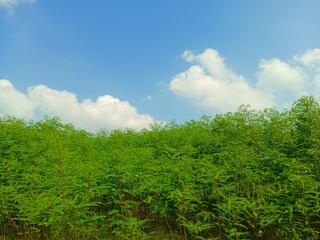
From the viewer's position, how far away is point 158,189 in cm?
907

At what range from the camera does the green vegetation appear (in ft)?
27.5

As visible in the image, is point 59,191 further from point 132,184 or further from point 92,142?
point 92,142

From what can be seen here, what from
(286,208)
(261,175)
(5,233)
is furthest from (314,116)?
(5,233)

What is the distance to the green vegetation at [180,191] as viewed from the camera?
838cm

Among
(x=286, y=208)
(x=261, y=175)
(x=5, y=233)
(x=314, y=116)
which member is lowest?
(x=5, y=233)

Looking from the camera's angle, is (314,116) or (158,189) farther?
(314,116)

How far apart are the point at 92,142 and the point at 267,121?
8.55 m

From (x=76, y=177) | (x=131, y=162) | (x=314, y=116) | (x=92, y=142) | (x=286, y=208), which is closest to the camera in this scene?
(x=286, y=208)

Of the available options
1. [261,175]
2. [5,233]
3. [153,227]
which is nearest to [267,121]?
[261,175]

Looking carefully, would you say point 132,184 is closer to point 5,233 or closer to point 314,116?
point 5,233

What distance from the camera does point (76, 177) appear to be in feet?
30.2

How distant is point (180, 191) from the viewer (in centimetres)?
858

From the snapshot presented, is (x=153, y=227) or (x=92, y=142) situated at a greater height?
(x=92, y=142)

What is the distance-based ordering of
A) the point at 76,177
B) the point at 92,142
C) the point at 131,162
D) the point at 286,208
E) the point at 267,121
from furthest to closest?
the point at 92,142 → the point at 267,121 → the point at 131,162 → the point at 76,177 → the point at 286,208
